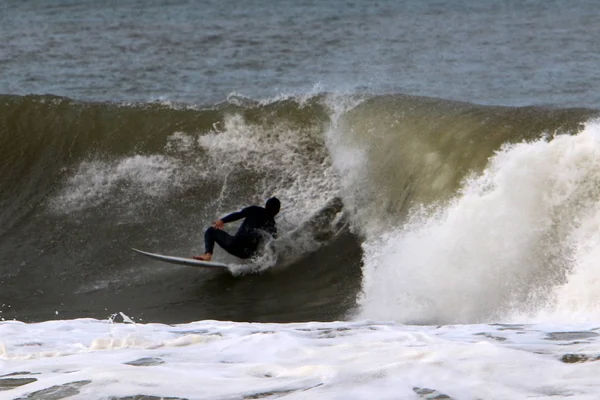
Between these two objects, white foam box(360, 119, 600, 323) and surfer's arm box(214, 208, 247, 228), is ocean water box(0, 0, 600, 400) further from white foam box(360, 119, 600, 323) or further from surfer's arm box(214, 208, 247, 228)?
surfer's arm box(214, 208, 247, 228)

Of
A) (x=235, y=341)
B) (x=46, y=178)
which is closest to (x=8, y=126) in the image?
(x=46, y=178)

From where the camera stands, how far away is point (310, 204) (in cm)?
1345

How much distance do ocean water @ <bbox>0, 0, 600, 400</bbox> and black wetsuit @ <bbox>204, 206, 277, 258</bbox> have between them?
23 cm

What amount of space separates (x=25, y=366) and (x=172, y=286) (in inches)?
213

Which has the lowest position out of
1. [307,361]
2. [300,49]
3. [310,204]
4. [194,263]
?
[194,263]

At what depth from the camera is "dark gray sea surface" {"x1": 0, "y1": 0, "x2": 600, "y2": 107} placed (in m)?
18.9

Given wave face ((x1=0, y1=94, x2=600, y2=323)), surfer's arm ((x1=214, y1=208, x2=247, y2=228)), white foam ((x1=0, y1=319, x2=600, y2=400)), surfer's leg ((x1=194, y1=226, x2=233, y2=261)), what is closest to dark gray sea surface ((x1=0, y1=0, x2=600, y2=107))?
wave face ((x1=0, y1=94, x2=600, y2=323))

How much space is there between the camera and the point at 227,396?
6090 mm

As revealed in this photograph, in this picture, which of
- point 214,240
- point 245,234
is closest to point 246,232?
point 245,234

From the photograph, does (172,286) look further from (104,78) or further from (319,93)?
(104,78)

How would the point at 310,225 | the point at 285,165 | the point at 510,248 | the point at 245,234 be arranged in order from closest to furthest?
the point at 510,248, the point at 245,234, the point at 310,225, the point at 285,165

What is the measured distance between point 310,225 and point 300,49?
10.3m

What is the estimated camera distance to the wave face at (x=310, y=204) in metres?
10.5

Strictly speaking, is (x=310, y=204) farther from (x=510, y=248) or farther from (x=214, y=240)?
(x=510, y=248)
